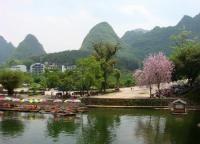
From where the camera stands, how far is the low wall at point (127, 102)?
7488cm

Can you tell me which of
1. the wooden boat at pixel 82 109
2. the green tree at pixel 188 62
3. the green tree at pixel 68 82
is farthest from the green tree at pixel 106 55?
the wooden boat at pixel 82 109

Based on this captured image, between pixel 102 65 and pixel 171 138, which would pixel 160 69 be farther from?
pixel 171 138

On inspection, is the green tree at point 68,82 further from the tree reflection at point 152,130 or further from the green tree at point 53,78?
the tree reflection at point 152,130

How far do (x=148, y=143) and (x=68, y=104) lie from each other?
98.6 ft

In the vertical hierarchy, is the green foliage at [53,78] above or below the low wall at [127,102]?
above

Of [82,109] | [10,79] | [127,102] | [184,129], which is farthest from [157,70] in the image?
[10,79]

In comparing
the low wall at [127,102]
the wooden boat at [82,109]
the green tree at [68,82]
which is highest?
the green tree at [68,82]

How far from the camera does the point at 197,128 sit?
51.4m

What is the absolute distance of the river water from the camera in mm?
44625

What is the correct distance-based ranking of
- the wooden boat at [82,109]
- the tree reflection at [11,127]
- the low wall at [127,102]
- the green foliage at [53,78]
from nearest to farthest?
the tree reflection at [11,127] → the wooden boat at [82,109] → the low wall at [127,102] → the green foliage at [53,78]

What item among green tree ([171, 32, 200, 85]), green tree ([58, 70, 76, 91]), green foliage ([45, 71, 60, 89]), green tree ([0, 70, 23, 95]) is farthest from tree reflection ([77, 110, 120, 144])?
green tree ([0, 70, 23, 95])

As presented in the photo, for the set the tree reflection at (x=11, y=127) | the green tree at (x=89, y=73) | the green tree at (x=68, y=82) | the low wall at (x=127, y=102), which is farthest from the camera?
the green tree at (x=68, y=82)

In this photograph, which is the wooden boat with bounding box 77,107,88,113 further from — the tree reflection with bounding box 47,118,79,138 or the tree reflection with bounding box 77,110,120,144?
the tree reflection with bounding box 47,118,79,138

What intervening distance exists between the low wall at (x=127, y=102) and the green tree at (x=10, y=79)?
2319 cm
